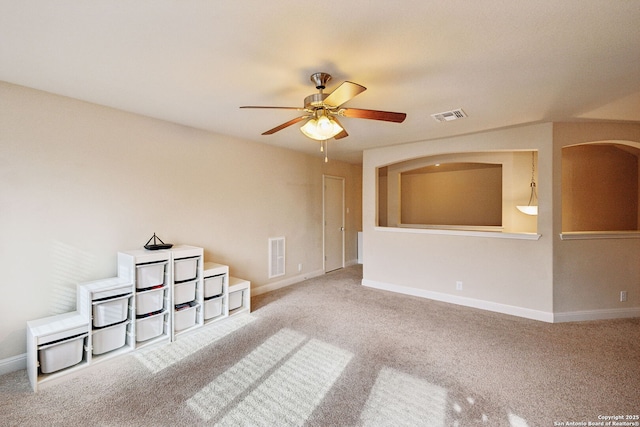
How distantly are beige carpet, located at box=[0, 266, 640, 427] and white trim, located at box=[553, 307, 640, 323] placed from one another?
14 cm

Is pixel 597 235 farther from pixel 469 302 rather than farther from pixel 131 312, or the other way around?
pixel 131 312

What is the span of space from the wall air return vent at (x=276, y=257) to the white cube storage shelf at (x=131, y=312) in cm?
122

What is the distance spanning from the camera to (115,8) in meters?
1.44

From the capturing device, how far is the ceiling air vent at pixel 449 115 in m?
2.97

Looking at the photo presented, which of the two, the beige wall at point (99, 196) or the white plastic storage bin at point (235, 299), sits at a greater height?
the beige wall at point (99, 196)

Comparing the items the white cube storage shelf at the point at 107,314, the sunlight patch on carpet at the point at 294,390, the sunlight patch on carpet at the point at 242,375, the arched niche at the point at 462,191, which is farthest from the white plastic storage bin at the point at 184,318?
the arched niche at the point at 462,191

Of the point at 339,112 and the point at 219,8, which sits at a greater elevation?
the point at 219,8

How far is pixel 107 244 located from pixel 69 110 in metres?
1.29

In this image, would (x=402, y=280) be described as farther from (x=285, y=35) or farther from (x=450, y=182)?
(x=285, y=35)

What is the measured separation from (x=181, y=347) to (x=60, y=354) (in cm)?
90

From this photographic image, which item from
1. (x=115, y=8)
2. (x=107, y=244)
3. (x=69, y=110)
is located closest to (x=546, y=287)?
(x=115, y=8)

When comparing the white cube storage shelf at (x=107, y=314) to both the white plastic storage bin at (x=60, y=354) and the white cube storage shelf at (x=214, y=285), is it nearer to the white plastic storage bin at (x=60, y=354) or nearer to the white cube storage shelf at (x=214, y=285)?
the white plastic storage bin at (x=60, y=354)

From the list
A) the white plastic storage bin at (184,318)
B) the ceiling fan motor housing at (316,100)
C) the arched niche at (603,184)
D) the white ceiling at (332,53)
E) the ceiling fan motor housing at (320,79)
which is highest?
the white ceiling at (332,53)

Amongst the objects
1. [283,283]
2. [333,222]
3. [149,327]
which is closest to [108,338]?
[149,327]
